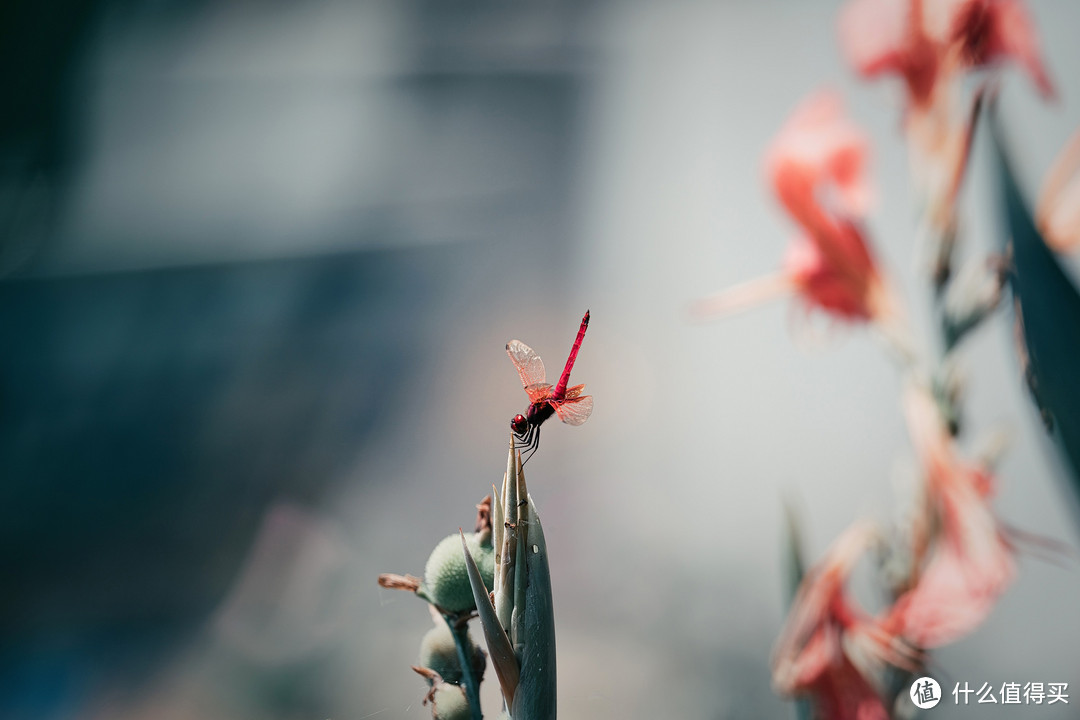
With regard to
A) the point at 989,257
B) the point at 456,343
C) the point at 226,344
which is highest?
the point at 226,344

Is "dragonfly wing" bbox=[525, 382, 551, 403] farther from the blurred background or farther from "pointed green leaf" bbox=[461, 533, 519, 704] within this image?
the blurred background

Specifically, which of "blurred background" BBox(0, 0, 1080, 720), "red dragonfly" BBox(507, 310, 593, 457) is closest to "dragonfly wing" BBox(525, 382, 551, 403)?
"red dragonfly" BBox(507, 310, 593, 457)

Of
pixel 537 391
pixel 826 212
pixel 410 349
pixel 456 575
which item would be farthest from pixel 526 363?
pixel 410 349

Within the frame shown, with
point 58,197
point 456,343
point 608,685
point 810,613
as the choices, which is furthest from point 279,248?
point 810,613

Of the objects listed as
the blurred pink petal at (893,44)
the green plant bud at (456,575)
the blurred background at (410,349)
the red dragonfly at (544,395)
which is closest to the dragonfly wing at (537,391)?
the red dragonfly at (544,395)

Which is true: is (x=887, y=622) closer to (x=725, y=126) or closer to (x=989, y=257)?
(x=989, y=257)
